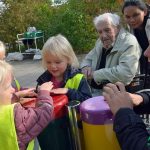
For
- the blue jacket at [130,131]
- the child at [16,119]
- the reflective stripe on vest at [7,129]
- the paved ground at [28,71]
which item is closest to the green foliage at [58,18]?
the paved ground at [28,71]

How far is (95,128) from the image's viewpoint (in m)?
2.14

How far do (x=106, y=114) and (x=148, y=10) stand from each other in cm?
206

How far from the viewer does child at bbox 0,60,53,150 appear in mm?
2113

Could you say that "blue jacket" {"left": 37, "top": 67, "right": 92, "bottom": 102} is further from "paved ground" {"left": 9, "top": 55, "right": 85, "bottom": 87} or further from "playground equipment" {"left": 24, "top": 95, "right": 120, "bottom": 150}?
→ "paved ground" {"left": 9, "top": 55, "right": 85, "bottom": 87}

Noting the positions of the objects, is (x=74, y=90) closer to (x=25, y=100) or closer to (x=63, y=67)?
(x=63, y=67)

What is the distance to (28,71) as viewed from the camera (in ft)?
31.7

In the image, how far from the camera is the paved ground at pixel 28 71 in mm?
8266

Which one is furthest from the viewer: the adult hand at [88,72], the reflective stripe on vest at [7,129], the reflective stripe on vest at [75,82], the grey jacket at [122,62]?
the adult hand at [88,72]

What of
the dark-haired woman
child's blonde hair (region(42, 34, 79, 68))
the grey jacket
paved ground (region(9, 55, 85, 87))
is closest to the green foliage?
paved ground (region(9, 55, 85, 87))

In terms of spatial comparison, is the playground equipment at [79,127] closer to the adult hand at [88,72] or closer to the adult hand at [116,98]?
the adult hand at [116,98]

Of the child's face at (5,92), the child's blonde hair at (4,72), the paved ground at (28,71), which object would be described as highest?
the child's blonde hair at (4,72)

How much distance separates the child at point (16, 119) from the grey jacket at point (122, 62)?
1.13m

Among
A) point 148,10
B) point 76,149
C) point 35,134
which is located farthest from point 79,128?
point 148,10

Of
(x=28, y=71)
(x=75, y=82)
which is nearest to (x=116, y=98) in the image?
(x=75, y=82)
